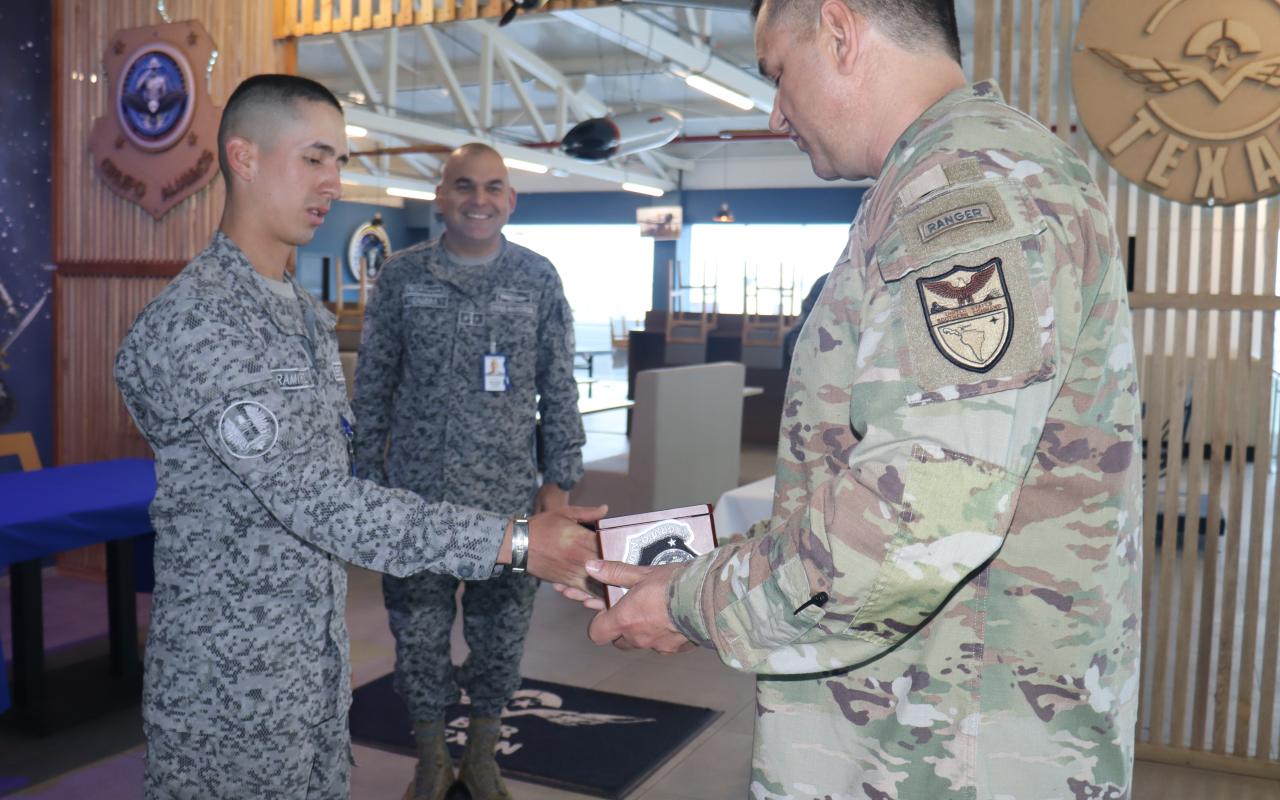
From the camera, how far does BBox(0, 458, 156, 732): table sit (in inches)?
132

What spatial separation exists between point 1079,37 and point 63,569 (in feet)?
17.5

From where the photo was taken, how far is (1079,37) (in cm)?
344

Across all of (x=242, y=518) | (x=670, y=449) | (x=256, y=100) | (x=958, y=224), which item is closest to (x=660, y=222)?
(x=670, y=449)

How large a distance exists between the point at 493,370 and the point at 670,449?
2769 millimetres

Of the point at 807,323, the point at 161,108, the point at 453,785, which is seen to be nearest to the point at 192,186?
the point at 161,108

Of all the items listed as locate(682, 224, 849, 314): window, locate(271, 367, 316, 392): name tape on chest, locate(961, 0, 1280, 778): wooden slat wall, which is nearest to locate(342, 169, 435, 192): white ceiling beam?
locate(682, 224, 849, 314): window

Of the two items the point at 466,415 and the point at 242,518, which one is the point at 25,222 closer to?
the point at 466,415

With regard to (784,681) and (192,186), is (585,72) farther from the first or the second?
(784,681)

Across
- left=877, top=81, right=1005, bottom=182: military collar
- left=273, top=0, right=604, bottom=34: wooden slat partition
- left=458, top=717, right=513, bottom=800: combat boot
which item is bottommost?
left=458, top=717, right=513, bottom=800: combat boot

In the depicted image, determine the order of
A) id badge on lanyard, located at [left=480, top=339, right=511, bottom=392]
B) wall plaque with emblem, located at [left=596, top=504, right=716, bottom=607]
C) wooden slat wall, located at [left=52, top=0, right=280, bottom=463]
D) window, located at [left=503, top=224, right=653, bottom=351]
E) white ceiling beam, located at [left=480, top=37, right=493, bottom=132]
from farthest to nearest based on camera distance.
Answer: window, located at [left=503, top=224, right=653, bottom=351] < white ceiling beam, located at [left=480, top=37, right=493, bottom=132] < wooden slat wall, located at [left=52, top=0, right=280, bottom=463] < id badge on lanyard, located at [left=480, top=339, right=511, bottom=392] < wall plaque with emblem, located at [left=596, top=504, right=716, bottom=607]

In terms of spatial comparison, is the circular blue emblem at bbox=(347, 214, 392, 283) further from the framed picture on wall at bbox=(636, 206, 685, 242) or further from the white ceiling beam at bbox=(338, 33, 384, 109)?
the white ceiling beam at bbox=(338, 33, 384, 109)

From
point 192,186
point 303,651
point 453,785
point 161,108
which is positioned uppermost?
point 161,108

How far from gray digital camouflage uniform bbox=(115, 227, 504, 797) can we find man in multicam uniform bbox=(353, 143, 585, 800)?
4.30 feet

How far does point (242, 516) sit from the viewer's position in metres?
1.79
